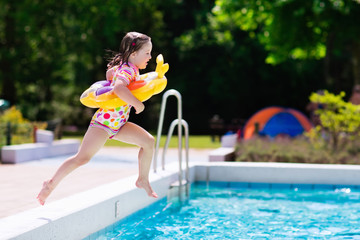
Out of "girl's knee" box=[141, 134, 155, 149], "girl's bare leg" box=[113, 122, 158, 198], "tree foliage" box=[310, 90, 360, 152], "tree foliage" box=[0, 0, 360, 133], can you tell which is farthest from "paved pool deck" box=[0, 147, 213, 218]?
"tree foliage" box=[0, 0, 360, 133]

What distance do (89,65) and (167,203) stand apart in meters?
27.7

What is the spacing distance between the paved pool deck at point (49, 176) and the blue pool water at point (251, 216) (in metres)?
1.20

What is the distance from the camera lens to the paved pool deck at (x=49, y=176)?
6.68m

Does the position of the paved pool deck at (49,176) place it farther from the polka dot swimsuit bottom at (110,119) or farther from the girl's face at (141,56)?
the girl's face at (141,56)

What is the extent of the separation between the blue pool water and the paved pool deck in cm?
120

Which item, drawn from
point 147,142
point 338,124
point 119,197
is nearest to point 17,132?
point 338,124

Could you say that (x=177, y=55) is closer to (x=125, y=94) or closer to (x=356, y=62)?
(x=356, y=62)

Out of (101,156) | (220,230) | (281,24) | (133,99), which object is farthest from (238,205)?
(281,24)

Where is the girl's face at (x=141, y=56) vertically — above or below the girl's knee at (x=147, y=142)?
above

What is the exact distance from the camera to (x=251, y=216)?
276 inches

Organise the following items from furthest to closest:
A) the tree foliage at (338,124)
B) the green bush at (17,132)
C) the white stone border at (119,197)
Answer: the green bush at (17,132), the tree foliage at (338,124), the white stone border at (119,197)

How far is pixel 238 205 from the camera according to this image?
7867 mm

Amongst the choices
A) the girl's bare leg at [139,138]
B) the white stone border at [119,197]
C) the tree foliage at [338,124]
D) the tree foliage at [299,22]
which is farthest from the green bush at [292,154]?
the tree foliage at [299,22]

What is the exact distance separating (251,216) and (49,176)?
3.98m
